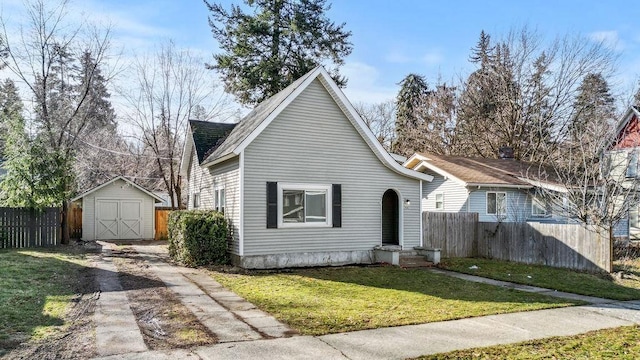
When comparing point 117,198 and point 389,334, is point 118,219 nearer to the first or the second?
point 117,198

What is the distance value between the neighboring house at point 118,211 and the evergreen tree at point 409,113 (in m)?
20.4

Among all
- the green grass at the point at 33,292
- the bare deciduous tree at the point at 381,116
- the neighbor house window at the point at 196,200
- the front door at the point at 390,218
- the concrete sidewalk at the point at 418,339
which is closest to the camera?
the concrete sidewalk at the point at 418,339

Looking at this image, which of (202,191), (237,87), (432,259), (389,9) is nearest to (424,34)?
(389,9)

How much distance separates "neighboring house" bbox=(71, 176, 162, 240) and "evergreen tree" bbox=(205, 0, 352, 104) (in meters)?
8.92

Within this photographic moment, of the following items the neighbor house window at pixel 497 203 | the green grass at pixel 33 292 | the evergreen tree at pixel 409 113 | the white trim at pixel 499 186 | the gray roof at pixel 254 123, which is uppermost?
the evergreen tree at pixel 409 113

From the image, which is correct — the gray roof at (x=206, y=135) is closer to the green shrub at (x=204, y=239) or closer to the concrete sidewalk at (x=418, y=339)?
the green shrub at (x=204, y=239)

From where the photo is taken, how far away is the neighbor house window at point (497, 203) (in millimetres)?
21344

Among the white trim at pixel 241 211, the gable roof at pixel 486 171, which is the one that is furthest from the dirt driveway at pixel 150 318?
the gable roof at pixel 486 171

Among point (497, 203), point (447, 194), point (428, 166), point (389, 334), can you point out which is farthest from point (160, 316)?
point (497, 203)

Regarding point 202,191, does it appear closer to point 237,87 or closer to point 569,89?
point 237,87

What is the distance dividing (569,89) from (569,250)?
1794 cm

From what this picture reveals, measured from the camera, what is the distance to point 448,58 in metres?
32.7

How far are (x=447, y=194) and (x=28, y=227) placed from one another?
60.5ft

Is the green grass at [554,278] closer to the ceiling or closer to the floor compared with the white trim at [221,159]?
closer to the floor
